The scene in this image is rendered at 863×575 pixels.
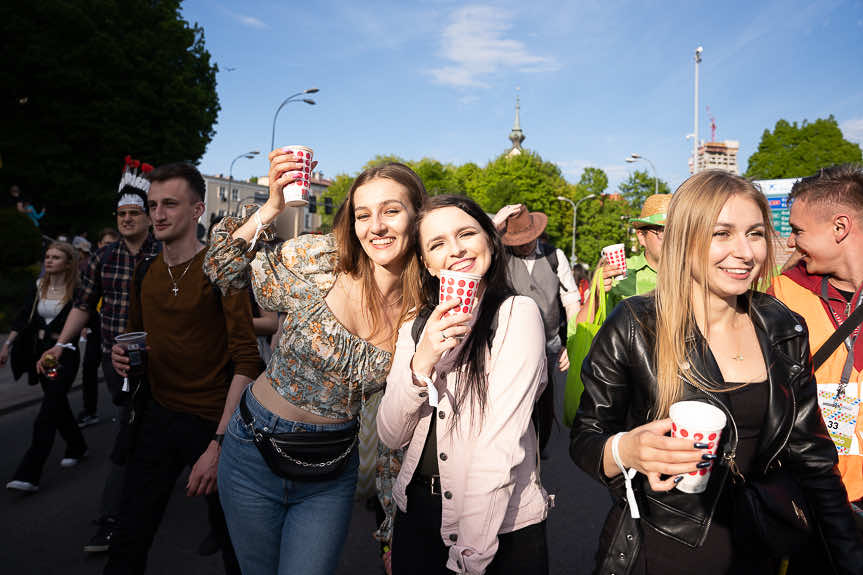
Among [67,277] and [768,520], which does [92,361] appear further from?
[768,520]

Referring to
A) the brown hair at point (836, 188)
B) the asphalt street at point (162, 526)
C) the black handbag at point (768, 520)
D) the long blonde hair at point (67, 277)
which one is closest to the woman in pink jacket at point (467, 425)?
the black handbag at point (768, 520)

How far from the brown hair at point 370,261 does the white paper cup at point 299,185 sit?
18cm

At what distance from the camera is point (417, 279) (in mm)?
2318

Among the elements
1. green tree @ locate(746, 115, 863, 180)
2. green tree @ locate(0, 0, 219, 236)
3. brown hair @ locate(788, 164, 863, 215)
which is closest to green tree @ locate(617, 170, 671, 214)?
green tree @ locate(746, 115, 863, 180)

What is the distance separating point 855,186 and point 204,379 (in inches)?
135

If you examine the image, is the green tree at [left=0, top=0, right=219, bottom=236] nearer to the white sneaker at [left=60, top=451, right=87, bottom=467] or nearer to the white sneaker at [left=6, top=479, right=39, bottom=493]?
the white sneaker at [left=60, top=451, right=87, bottom=467]

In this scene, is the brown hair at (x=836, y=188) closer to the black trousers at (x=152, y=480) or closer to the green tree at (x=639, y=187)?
the black trousers at (x=152, y=480)

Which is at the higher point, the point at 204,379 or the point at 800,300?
the point at 800,300

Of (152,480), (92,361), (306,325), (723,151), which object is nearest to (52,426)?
(92,361)

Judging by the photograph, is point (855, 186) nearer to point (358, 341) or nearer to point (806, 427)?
point (806, 427)

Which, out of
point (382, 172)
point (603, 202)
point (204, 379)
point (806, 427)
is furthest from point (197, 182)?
point (603, 202)

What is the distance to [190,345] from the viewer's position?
2.98m

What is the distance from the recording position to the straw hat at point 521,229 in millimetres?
6105

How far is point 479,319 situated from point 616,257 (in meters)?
3.50
